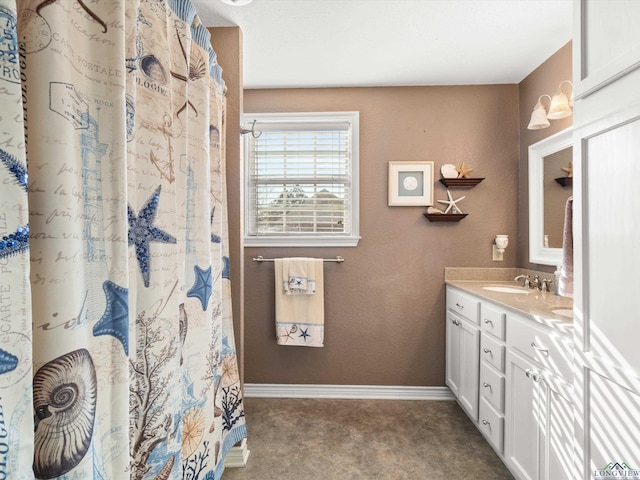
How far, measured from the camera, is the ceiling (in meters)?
1.75

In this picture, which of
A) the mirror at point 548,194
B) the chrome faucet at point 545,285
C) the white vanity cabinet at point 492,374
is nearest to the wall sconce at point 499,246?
the mirror at point 548,194

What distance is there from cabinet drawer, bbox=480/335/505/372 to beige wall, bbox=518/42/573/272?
76 centimetres

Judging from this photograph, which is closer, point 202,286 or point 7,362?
point 7,362

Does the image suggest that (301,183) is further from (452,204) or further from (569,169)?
(569,169)

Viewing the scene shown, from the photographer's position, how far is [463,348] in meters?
2.23

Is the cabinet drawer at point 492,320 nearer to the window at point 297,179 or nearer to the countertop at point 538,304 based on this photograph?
the countertop at point 538,304

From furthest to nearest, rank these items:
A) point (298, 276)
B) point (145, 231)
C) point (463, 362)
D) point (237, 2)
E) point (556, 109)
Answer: point (298, 276), point (463, 362), point (556, 109), point (237, 2), point (145, 231)

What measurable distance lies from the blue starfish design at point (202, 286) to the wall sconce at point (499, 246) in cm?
215

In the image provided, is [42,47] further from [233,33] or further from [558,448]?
[558,448]

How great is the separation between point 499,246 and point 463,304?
63 centimetres

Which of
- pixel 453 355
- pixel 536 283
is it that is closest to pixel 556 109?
pixel 536 283

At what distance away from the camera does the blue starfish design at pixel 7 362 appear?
1.86 feet

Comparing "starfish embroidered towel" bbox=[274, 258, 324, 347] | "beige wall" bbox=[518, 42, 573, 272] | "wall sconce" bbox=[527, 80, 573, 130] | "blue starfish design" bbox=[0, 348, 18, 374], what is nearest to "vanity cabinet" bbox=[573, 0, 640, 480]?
"wall sconce" bbox=[527, 80, 573, 130]

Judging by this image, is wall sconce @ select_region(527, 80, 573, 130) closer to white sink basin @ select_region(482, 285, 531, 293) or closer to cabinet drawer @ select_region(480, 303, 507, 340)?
white sink basin @ select_region(482, 285, 531, 293)
